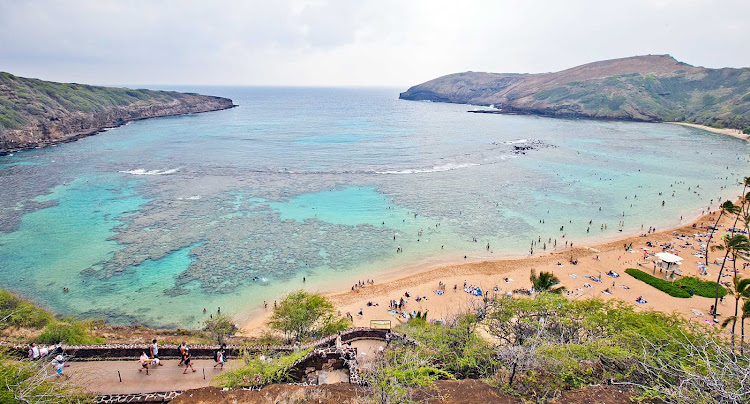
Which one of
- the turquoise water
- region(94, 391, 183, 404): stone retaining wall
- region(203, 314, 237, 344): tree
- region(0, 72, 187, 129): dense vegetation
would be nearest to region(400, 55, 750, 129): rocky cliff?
the turquoise water

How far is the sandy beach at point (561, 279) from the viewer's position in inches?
1323

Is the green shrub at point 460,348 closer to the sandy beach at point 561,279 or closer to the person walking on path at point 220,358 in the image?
the sandy beach at point 561,279

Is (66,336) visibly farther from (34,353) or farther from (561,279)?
(561,279)

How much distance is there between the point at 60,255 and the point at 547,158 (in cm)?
9142

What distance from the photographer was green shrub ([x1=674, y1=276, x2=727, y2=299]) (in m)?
34.7

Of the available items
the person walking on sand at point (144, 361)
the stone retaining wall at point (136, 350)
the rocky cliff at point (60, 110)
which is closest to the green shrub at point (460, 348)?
the stone retaining wall at point (136, 350)

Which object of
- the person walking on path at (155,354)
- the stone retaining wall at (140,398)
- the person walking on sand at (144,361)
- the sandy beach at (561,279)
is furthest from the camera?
the sandy beach at (561,279)

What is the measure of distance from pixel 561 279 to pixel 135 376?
37662mm

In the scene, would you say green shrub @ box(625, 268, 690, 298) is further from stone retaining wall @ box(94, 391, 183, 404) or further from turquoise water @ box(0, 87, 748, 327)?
stone retaining wall @ box(94, 391, 183, 404)

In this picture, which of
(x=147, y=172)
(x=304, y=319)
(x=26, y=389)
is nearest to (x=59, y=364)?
(x=26, y=389)

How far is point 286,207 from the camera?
5641cm

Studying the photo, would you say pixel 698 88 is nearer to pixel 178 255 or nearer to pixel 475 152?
pixel 475 152

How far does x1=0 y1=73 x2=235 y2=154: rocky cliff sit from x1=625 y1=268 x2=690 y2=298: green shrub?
122510 millimetres

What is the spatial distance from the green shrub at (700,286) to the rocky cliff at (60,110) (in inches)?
4973
